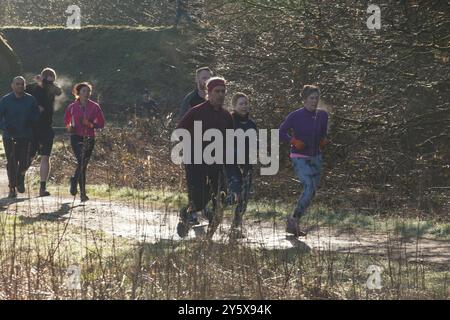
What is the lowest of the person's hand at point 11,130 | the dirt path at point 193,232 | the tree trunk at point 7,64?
the dirt path at point 193,232

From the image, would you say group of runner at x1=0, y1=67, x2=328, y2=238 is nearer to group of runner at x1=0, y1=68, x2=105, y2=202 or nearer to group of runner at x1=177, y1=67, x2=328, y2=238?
group of runner at x1=177, y1=67, x2=328, y2=238

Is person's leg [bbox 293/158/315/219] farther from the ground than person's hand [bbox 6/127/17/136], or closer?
closer

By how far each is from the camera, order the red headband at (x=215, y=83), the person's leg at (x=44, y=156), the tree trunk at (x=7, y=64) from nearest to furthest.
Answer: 1. the red headband at (x=215, y=83)
2. the person's leg at (x=44, y=156)
3. the tree trunk at (x=7, y=64)

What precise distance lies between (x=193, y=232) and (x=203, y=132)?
1.42 metres

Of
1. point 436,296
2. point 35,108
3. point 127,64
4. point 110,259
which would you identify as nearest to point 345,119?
point 35,108

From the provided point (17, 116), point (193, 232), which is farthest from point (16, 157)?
point (193, 232)

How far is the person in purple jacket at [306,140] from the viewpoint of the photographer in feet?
40.5

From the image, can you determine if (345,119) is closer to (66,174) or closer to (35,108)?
(35,108)

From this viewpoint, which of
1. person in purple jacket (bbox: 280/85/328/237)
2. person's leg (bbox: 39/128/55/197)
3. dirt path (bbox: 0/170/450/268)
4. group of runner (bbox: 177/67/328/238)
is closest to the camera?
dirt path (bbox: 0/170/450/268)

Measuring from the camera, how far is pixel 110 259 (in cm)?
1030

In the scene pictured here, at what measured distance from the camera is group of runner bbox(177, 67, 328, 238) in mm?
11953

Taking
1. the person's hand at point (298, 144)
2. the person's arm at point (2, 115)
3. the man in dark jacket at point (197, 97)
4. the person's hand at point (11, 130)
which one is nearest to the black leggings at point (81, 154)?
the person's hand at point (11, 130)

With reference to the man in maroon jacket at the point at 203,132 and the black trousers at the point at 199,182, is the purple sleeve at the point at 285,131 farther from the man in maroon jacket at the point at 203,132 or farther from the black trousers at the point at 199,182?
the black trousers at the point at 199,182

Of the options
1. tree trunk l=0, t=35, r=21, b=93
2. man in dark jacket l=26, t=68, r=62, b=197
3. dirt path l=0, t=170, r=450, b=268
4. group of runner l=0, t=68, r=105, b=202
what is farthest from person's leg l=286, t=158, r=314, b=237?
tree trunk l=0, t=35, r=21, b=93
